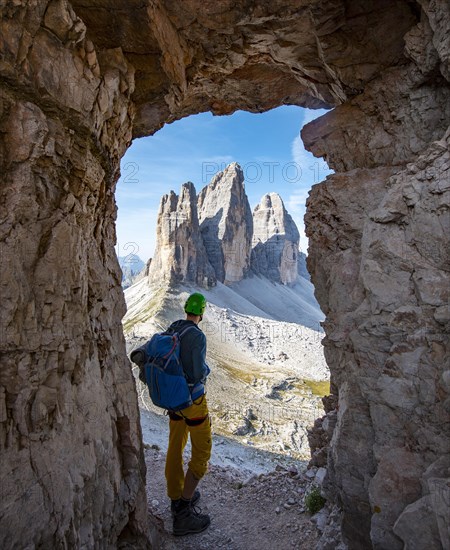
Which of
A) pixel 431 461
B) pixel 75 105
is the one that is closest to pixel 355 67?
pixel 75 105

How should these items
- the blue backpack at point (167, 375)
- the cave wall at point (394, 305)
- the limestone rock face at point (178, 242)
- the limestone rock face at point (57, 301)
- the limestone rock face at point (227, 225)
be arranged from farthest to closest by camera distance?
A: the limestone rock face at point (227, 225) < the limestone rock face at point (178, 242) < the blue backpack at point (167, 375) < the cave wall at point (394, 305) < the limestone rock face at point (57, 301)

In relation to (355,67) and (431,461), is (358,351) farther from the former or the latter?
(355,67)

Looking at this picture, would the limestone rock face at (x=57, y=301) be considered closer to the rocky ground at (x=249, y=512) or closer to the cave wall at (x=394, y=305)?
the rocky ground at (x=249, y=512)

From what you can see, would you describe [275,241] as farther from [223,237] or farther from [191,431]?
[191,431]

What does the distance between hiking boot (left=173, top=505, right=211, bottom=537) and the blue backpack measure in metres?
2.14

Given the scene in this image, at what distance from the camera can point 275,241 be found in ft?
390

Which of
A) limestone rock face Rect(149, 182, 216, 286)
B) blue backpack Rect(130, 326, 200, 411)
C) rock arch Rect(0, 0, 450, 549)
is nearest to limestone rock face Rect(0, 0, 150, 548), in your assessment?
rock arch Rect(0, 0, 450, 549)

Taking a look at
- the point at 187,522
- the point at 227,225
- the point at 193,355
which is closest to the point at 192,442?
the point at 187,522

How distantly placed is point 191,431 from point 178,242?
230 feet

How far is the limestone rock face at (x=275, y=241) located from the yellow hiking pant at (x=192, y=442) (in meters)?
104

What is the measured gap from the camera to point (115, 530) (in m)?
4.87

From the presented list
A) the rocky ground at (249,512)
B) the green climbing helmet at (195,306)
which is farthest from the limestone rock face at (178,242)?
the green climbing helmet at (195,306)

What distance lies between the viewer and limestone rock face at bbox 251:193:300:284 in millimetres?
114688

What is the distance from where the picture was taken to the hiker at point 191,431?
583 centimetres
